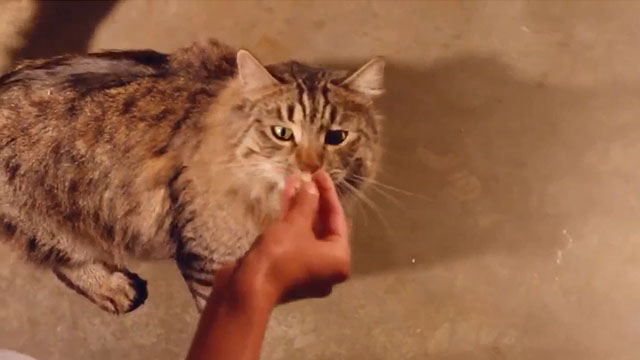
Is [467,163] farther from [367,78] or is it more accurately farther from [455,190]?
[367,78]

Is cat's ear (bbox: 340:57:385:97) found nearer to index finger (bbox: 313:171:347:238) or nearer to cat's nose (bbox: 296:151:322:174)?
cat's nose (bbox: 296:151:322:174)

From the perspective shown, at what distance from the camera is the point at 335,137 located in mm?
1352

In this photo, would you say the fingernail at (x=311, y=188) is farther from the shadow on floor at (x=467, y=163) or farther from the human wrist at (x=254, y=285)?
the shadow on floor at (x=467, y=163)

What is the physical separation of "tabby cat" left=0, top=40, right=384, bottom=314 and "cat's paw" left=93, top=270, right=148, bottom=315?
0.53ft

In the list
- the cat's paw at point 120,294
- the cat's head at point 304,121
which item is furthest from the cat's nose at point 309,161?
the cat's paw at point 120,294


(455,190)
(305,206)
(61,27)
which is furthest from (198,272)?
(61,27)

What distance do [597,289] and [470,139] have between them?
465mm

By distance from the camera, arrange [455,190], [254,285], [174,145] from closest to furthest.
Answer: [254,285] → [174,145] → [455,190]

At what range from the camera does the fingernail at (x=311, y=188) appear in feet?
3.92

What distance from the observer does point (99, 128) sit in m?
1.40

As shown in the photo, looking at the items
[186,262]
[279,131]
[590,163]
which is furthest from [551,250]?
[186,262]

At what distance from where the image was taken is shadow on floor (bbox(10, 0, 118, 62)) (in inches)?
70.4

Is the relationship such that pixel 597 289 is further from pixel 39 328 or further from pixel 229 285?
pixel 39 328

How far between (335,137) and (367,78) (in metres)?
0.16
